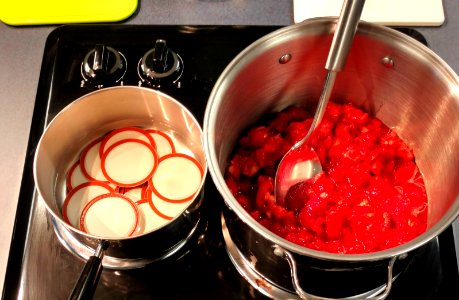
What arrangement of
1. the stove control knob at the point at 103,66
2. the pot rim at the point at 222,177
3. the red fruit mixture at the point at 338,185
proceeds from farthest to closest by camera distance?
the stove control knob at the point at 103,66 → the red fruit mixture at the point at 338,185 → the pot rim at the point at 222,177

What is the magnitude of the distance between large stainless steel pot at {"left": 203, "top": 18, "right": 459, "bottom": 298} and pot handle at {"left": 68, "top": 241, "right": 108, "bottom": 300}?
222mm

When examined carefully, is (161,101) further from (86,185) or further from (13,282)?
(13,282)

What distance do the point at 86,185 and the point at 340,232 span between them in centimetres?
49

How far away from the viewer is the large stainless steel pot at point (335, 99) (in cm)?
80

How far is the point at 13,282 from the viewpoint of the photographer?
3.15ft

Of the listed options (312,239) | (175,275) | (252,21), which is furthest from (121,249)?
(252,21)

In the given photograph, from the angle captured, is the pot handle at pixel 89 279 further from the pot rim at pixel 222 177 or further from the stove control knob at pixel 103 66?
the stove control knob at pixel 103 66

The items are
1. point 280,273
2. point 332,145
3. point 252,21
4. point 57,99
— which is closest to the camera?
point 280,273

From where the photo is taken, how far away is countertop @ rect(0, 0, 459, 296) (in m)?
1.15

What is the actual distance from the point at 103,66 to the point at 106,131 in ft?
0.43

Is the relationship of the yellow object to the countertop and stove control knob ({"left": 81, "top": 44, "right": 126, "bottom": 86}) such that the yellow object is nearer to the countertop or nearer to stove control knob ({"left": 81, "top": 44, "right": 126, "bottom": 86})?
the countertop

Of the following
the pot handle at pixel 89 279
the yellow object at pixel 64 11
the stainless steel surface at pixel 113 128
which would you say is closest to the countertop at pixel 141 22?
the yellow object at pixel 64 11

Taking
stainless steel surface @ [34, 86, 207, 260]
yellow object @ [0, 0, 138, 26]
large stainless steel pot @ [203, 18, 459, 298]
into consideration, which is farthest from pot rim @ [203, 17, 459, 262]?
yellow object @ [0, 0, 138, 26]

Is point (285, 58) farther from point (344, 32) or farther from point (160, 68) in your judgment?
point (160, 68)
